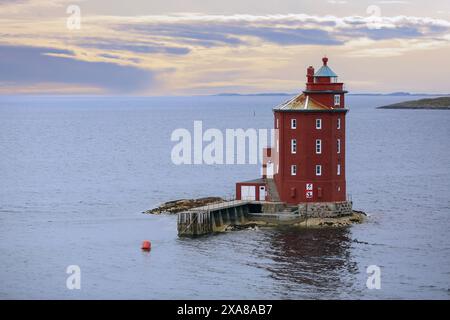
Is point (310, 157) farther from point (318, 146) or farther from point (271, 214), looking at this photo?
point (271, 214)

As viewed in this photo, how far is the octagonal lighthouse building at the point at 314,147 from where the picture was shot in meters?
69.8

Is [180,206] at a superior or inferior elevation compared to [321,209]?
inferior

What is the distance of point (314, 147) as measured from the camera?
69.9 metres

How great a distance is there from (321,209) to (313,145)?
14.0ft

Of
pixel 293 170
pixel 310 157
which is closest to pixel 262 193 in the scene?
pixel 293 170

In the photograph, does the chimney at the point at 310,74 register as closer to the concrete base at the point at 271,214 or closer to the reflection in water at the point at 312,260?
the concrete base at the point at 271,214

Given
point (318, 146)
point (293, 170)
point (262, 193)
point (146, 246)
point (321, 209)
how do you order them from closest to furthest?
point (146, 246)
point (321, 209)
point (318, 146)
point (293, 170)
point (262, 193)

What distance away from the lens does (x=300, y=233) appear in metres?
66.0

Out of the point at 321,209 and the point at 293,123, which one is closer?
the point at 321,209

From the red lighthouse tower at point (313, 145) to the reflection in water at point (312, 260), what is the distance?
3.73 metres

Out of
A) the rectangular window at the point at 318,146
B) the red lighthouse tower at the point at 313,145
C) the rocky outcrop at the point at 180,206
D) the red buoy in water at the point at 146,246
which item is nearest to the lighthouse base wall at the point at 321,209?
the red lighthouse tower at the point at 313,145
